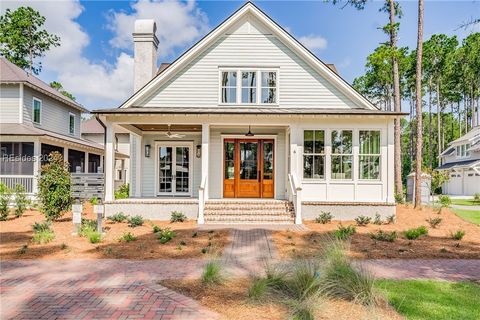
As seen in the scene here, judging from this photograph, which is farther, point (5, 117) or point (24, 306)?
point (5, 117)

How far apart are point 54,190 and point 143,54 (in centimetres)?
743

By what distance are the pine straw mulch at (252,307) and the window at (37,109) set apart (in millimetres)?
17957

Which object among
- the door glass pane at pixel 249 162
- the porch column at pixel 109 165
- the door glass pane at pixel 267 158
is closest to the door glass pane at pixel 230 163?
the door glass pane at pixel 249 162

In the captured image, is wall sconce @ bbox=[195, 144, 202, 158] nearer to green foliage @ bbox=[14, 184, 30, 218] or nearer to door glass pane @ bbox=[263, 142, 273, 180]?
door glass pane @ bbox=[263, 142, 273, 180]

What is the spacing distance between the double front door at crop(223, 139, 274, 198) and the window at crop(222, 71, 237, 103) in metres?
1.76

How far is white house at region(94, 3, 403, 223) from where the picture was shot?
40.0 ft

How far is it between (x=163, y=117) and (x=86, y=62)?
23161mm

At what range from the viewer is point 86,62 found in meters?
31.2

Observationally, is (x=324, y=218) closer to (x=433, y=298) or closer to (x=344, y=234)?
(x=344, y=234)

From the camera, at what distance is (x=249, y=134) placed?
13.4 metres

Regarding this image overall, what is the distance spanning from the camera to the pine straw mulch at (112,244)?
24.1ft

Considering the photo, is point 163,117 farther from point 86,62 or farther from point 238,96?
point 86,62

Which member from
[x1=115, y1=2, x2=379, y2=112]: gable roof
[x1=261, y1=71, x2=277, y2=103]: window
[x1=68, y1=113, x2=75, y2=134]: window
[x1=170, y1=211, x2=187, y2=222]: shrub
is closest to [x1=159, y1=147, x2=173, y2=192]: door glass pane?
[x1=115, y1=2, x2=379, y2=112]: gable roof

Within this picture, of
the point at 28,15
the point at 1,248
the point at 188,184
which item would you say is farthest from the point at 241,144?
the point at 28,15
